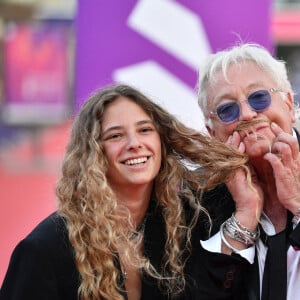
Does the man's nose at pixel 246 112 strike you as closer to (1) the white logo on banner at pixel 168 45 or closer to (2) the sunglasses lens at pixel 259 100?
(2) the sunglasses lens at pixel 259 100

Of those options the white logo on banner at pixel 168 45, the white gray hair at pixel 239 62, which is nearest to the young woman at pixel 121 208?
the white gray hair at pixel 239 62

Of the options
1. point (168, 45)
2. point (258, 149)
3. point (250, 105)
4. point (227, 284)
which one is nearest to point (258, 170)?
point (258, 149)

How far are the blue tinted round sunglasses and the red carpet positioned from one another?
9.98 ft

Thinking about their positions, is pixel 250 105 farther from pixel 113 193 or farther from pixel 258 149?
pixel 113 193

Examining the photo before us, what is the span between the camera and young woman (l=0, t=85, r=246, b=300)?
2637 mm

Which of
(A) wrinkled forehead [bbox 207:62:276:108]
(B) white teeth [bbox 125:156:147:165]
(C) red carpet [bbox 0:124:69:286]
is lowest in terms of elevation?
(C) red carpet [bbox 0:124:69:286]

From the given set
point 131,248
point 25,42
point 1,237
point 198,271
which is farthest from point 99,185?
point 25,42

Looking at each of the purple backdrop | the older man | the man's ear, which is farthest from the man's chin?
the purple backdrop

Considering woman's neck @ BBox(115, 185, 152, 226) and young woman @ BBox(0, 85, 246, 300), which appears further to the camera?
woman's neck @ BBox(115, 185, 152, 226)

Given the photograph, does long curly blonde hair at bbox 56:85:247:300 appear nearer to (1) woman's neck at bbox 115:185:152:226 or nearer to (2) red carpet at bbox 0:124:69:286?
(1) woman's neck at bbox 115:185:152:226

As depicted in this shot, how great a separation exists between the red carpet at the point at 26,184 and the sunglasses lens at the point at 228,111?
3030mm

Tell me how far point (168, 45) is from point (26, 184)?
29.5ft

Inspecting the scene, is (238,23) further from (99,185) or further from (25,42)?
(25,42)

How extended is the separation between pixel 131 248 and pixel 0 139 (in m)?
14.1
